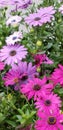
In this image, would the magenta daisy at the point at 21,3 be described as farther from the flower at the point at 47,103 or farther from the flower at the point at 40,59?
the flower at the point at 47,103

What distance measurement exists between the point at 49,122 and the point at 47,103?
0.07m

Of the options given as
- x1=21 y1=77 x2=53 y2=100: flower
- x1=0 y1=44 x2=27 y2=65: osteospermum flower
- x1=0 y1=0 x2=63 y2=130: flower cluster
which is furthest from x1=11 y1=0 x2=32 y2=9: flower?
x1=21 y1=77 x2=53 y2=100: flower

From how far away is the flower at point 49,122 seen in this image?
2.74ft

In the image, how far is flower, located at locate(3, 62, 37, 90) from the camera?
99 cm

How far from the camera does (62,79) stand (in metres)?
0.94

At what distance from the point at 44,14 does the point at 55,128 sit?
0.45 meters

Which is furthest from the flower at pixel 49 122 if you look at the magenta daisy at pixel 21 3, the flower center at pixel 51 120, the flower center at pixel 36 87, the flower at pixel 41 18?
the magenta daisy at pixel 21 3

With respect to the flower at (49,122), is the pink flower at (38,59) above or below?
above

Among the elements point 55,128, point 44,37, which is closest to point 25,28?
point 44,37

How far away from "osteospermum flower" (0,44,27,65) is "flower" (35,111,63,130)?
0.24 metres

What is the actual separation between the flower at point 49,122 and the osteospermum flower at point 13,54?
0.24 m

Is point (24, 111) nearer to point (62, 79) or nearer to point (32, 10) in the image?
point (62, 79)

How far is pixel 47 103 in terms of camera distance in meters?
0.90

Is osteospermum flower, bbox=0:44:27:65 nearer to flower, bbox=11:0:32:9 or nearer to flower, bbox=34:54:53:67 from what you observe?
flower, bbox=34:54:53:67
